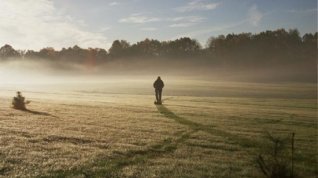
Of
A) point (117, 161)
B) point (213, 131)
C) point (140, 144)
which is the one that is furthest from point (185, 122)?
point (117, 161)

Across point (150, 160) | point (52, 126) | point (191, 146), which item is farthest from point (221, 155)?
point (52, 126)

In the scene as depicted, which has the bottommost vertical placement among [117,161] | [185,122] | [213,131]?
[117,161]

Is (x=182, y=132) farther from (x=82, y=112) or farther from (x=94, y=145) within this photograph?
(x=82, y=112)

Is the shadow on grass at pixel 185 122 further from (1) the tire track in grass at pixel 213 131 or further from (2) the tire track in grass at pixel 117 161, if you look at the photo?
(2) the tire track in grass at pixel 117 161

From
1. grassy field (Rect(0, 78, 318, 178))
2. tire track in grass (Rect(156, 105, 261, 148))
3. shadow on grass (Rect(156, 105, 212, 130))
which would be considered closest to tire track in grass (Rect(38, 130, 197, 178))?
grassy field (Rect(0, 78, 318, 178))

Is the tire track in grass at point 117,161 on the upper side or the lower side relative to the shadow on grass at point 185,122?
lower

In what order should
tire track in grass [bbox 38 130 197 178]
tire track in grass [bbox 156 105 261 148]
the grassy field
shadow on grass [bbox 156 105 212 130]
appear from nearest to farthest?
tire track in grass [bbox 38 130 197 178] < the grassy field < tire track in grass [bbox 156 105 261 148] < shadow on grass [bbox 156 105 212 130]

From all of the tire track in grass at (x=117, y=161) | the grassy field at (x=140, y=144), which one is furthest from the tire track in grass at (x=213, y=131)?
the tire track in grass at (x=117, y=161)

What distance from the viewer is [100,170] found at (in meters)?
15.2

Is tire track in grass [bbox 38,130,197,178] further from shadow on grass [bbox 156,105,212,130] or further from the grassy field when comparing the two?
shadow on grass [bbox 156,105,212,130]

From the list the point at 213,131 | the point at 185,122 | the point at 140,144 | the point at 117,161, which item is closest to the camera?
the point at 117,161

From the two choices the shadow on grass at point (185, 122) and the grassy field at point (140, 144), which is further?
the shadow on grass at point (185, 122)

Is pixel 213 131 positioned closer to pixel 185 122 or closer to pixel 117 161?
pixel 185 122

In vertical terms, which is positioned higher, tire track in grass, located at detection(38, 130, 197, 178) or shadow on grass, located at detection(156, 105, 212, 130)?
shadow on grass, located at detection(156, 105, 212, 130)
